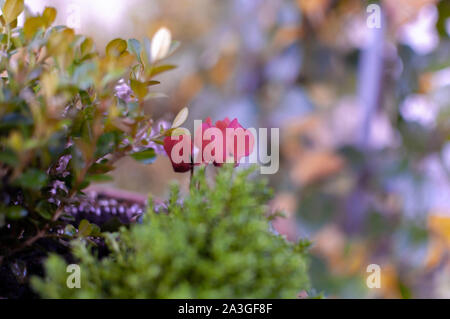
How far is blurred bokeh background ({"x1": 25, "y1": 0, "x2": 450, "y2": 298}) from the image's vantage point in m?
1.00

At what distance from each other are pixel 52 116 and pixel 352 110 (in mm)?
1233

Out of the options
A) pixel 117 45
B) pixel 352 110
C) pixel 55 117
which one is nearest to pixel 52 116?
pixel 55 117

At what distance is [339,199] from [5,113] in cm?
93

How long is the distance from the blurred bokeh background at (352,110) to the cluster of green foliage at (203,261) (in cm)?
61

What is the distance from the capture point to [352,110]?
139 cm

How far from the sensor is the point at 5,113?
0.30 meters

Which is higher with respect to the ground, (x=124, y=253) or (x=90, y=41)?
(x=90, y=41)

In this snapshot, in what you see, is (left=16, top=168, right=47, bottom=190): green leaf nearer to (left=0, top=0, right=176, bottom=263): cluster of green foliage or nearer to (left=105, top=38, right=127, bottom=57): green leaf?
(left=0, top=0, right=176, bottom=263): cluster of green foliage

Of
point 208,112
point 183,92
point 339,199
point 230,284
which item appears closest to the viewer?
point 230,284

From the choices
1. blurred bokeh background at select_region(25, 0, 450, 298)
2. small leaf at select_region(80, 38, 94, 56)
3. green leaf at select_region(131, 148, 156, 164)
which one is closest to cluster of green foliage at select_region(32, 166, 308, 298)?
green leaf at select_region(131, 148, 156, 164)

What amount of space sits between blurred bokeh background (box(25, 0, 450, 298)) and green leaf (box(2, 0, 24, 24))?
1.74 ft

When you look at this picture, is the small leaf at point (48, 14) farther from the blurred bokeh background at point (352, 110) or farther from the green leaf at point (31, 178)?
the blurred bokeh background at point (352, 110)
